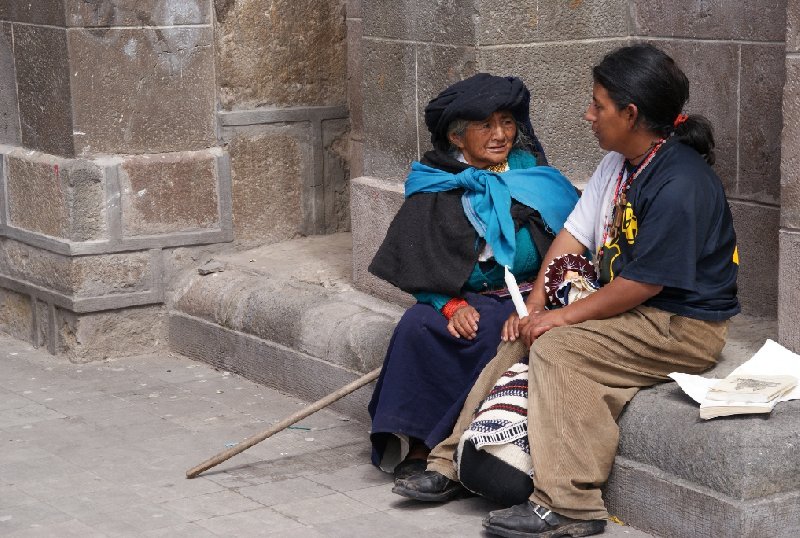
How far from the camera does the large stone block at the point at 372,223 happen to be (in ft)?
19.6

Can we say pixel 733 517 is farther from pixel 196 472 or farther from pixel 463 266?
pixel 196 472

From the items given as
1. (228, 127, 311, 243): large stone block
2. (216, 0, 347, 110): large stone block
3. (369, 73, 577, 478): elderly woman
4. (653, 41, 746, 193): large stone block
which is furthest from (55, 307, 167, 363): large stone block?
(653, 41, 746, 193): large stone block

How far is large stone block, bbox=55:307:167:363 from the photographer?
22.1 ft

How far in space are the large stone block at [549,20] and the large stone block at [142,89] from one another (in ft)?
6.23

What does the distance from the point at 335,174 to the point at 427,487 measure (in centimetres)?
295

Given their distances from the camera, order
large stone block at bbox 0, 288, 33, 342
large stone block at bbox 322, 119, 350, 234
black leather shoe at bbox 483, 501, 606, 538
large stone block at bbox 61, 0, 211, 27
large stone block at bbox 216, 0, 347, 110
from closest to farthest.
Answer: black leather shoe at bbox 483, 501, 606, 538, large stone block at bbox 61, 0, 211, 27, large stone block at bbox 216, 0, 347, 110, large stone block at bbox 0, 288, 33, 342, large stone block at bbox 322, 119, 350, 234

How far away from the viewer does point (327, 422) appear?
5738 mm

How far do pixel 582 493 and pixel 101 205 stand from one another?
3166mm

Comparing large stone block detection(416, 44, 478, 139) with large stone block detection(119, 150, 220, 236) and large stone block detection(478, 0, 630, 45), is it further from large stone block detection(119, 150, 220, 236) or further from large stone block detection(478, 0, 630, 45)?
large stone block detection(119, 150, 220, 236)

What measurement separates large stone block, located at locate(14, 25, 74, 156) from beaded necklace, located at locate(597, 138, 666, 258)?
2885mm

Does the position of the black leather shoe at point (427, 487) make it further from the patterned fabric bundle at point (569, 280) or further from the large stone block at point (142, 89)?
the large stone block at point (142, 89)

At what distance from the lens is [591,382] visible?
439cm

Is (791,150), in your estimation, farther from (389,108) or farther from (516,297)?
(389,108)

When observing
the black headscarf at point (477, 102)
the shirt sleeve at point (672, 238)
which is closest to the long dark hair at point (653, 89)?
the shirt sleeve at point (672, 238)
